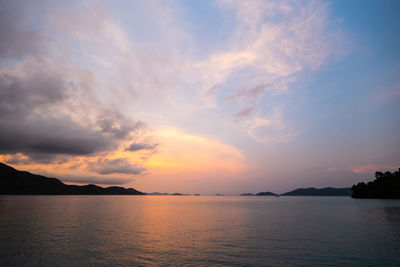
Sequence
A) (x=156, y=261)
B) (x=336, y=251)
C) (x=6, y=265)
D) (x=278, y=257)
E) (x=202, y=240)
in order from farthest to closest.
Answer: (x=202, y=240)
(x=336, y=251)
(x=278, y=257)
(x=156, y=261)
(x=6, y=265)

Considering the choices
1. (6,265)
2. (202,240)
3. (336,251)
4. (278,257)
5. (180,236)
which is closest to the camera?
(6,265)

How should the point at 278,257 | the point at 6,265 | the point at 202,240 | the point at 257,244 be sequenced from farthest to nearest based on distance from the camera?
the point at 202,240 → the point at 257,244 → the point at 278,257 → the point at 6,265

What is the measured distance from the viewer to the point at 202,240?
41.0 meters

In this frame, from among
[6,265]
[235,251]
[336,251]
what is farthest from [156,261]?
[336,251]

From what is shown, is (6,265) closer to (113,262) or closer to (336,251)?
(113,262)

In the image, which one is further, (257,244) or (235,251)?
(257,244)

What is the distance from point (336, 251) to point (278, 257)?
32.8ft

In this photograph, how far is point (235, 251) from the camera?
110ft

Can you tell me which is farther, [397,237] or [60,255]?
[397,237]

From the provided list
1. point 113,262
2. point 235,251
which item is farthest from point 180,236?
point 113,262

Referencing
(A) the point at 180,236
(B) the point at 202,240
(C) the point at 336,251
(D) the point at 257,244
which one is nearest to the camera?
(C) the point at 336,251

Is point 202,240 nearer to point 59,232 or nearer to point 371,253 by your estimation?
point 371,253

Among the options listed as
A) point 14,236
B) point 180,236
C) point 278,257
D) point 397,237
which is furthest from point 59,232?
point 397,237

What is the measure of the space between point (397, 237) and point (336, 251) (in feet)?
64.5
